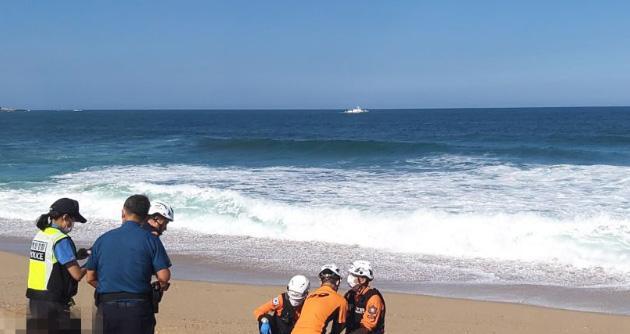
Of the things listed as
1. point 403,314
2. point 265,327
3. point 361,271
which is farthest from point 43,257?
point 403,314

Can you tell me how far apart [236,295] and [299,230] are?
554 cm

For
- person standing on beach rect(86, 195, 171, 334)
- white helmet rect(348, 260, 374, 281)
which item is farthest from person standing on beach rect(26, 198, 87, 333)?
white helmet rect(348, 260, 374, 281)

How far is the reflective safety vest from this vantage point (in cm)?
441

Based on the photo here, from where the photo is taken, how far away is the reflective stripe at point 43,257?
4406 millimetres

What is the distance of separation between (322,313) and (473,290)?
17.4ft

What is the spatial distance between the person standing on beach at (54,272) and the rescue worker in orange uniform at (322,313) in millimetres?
1493

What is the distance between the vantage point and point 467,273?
10766 mm

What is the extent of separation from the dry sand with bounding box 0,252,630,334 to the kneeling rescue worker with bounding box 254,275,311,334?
212cm

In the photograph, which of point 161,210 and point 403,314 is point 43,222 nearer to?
point 161,210

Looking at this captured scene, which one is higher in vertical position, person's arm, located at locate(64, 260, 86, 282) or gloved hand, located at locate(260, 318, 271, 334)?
person's arm, located at locate(64, 260, 86, 282)

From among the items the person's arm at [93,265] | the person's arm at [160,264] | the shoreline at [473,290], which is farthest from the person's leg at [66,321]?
the shoreline at [473,290]

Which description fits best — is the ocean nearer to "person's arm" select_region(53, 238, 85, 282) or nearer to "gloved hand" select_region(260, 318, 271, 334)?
"gloved hand" select_region(260, 318, 271, 334)

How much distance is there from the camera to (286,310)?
5141mm

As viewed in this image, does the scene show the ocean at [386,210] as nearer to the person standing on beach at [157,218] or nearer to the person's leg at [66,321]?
the person standing on beach at [157,218]
